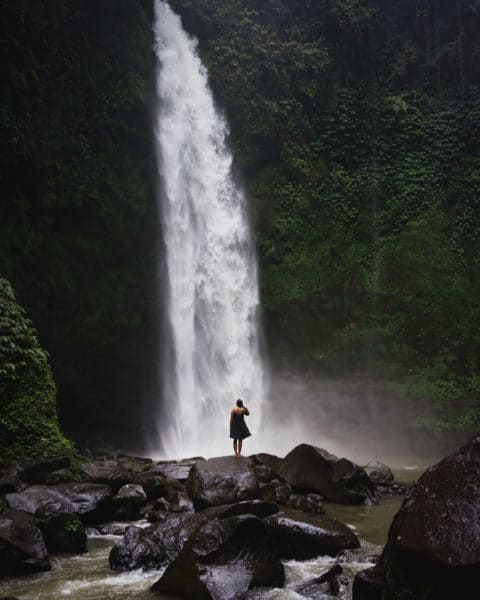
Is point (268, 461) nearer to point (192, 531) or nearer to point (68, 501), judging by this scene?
point (68, 501)

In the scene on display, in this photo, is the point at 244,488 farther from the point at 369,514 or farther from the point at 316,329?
the point at 316,329

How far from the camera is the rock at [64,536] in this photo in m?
6.19

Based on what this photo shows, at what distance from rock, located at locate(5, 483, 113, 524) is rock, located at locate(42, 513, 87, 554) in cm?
44

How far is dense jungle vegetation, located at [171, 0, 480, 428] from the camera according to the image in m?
18.4

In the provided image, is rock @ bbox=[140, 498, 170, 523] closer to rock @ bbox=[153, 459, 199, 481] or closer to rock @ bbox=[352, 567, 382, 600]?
rock @ bbox=[153, 459, 199, 481]

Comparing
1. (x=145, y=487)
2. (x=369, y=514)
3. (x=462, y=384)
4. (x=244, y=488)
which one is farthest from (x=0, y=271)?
(x=462, y=384)

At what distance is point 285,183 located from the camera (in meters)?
20.8

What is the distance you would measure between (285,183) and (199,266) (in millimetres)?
5155

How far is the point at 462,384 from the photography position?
17500mm

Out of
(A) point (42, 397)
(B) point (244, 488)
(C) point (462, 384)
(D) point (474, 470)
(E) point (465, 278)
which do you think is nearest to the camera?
(D) point (474, 470)

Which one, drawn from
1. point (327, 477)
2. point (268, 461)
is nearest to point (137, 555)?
point (327, 477)

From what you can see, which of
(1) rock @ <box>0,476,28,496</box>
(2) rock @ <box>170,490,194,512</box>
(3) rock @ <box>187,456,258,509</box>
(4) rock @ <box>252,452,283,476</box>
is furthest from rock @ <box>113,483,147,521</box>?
(4) rock @ <box>252,452,283,476</box>

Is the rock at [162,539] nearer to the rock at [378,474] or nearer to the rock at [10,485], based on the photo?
the rock at [10,485]

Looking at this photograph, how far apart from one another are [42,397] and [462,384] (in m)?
13.0
